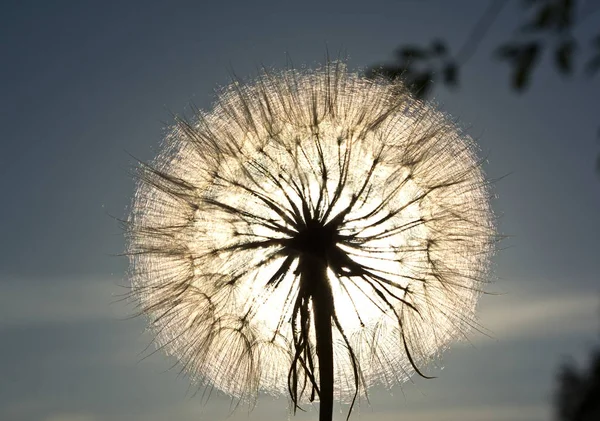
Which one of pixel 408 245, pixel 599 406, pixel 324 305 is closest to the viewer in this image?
pixel 599 406

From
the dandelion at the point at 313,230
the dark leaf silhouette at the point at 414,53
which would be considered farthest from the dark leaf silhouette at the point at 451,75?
the dandelion at the point at 313,230

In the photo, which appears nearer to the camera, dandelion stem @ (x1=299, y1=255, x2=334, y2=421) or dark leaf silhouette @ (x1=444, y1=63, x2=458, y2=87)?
dark leaf silhouette @ (x1=444, y1=63, x2=458, y2=87)

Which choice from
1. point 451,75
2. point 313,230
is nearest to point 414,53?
point 451,75

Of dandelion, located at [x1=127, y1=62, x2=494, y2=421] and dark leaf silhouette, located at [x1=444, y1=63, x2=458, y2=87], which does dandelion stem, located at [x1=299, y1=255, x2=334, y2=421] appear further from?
dark leaf silhouette, located at [x1=444, y1=63, x2=458, y2=87]

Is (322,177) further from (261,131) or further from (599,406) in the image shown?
(599,406)

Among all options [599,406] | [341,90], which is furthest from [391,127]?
[599,406]

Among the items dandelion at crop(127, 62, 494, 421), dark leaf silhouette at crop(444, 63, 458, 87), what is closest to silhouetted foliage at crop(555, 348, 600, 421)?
dark leaf silhouette at crop(444, 63, 458, 87)

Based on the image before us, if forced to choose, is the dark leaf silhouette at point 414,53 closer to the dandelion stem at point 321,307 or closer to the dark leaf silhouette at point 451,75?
the dark leaf silhouette at point 451,75

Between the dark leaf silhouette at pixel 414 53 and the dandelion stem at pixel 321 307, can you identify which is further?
the dandelion stem at pixel 321 307
